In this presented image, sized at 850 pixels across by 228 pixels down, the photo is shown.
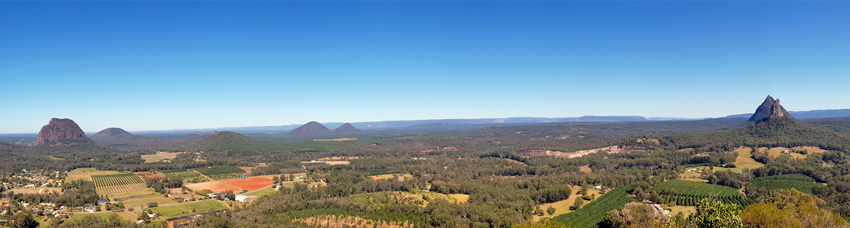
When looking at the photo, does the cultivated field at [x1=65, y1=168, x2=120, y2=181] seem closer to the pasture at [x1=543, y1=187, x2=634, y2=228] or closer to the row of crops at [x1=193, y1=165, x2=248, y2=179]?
the row of crops at [x1=193, y1=165, x2=248, y2=179]

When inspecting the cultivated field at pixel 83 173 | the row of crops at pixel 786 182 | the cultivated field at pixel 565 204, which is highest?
the cultivated field at pixel 83 173

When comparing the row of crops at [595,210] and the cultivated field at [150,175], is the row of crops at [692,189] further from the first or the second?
the cultivated field at [150,175]

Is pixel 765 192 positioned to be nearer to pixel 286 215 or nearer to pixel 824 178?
pixel 824 178

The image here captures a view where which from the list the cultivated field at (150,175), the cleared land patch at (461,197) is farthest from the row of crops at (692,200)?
the cultivated field at (150,175)

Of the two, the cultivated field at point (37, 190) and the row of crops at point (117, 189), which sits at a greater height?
the cultivated field at point (37, 190)

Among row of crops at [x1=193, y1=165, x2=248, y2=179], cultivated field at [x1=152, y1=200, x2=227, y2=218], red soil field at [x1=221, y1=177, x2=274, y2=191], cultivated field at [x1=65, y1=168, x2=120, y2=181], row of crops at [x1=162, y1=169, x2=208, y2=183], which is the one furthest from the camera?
row of crops at [x1=193, y1=165, x2=248, y2=179]

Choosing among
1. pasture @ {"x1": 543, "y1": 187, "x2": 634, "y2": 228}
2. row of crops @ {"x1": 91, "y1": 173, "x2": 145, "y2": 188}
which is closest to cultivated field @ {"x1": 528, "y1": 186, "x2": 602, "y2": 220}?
pasture @ {"x1": 543, "y1": 187, "x2": 634, "y2": 228}

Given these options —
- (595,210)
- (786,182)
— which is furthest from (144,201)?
(786,182)
